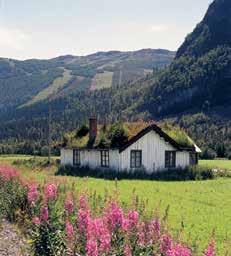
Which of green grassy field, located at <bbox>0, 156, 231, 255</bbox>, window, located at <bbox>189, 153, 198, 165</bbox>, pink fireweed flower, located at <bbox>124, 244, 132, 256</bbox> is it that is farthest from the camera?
window, located at <bbox>189, 153, 198, 165</bbox>

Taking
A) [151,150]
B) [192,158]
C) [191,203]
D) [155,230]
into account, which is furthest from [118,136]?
[155,230]

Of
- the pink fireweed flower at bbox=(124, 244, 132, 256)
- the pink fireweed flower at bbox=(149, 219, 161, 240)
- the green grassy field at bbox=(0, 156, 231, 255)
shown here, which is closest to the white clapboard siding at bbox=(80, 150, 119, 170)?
the green grassy field at bbox=(0, 156, 231, 255)

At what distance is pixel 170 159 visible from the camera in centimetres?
4562

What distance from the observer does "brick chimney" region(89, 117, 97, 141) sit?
47438mm

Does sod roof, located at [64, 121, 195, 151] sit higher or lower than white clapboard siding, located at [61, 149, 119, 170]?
higher

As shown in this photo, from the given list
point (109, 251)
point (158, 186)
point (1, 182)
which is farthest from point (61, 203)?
point (158, 186)

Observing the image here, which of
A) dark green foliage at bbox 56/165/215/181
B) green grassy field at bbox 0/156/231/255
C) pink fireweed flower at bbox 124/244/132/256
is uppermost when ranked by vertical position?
pink fireweed flower at bbox 124/244/132/256

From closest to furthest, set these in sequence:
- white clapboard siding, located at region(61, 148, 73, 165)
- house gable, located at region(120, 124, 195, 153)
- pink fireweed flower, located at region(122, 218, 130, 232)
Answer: pink fireweed flower, located at region(122, 218, 130, 232) → house gable, located at region(120, 124, 195, 153) → white clapboard siding, located at region(61, 148, 73, 165)

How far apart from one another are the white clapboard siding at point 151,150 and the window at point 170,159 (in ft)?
1.00

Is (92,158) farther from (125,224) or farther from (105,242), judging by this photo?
(105,242)

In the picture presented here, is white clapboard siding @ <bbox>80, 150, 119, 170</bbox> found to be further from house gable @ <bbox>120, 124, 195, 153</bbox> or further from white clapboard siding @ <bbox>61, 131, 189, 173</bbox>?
house gable @ <bbox>120, 124, 195, 153</bbox>

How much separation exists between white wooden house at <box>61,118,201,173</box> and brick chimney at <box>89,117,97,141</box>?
144cm

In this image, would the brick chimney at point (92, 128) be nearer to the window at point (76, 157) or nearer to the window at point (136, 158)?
the window at point (76, 157)

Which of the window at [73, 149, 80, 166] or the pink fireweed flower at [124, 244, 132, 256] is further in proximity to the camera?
the window at [73, 149, 80, 166]
